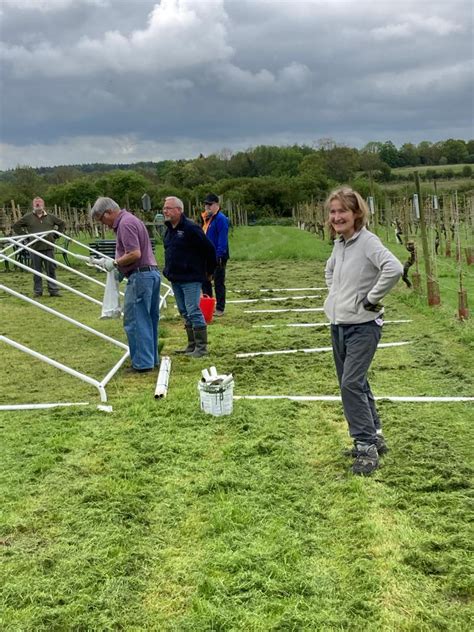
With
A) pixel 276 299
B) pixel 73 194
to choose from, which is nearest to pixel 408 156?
pixel 73 194

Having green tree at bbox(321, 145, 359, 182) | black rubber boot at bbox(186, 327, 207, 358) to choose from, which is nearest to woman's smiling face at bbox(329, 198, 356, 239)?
black rubber boot at bbox(186, 327, 207, 358)

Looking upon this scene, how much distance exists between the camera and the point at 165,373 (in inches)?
220

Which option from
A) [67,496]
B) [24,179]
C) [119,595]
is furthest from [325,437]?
[24,179]

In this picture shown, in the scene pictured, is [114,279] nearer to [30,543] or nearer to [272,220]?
[30,543]

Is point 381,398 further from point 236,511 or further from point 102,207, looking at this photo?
point 102,207

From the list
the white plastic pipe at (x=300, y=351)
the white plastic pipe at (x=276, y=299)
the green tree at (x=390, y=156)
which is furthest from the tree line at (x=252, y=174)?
the white plastic pipe at (x=300, y=351)

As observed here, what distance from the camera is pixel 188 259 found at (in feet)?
20.9

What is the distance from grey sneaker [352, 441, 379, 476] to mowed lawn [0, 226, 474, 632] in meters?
0.07

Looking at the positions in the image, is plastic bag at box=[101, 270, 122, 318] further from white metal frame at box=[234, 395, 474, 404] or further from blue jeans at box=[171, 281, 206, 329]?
white metal frame at box=[234, 395, 474, 404]

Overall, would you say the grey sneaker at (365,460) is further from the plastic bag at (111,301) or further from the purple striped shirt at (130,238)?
the plastic bag at (111,301)

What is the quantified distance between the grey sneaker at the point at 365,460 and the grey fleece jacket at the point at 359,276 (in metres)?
0.74

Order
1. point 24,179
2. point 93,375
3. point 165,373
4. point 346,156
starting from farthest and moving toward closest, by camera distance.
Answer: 1. point 346,156
2. point 24,179
3. point 93,375
4. point 165,373

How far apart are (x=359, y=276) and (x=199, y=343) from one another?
11.3 ft

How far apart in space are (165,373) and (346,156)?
70.4 meters
